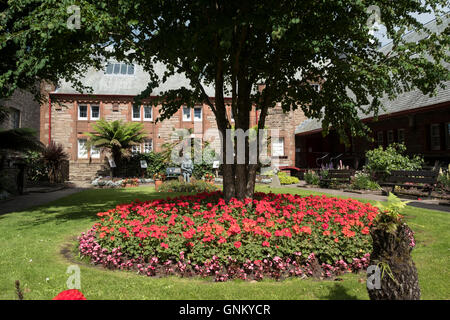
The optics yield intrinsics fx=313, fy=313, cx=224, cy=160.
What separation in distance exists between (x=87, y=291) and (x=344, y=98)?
5440 millimetres

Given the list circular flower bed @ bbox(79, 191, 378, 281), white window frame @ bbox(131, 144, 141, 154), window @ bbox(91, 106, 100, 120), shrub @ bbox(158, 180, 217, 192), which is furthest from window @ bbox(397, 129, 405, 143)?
window @ bbox(91, 106, 100, 120)

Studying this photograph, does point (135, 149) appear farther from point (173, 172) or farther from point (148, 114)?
point (173, 172)

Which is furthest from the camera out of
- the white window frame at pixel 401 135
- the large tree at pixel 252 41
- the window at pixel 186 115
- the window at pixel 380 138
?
Answer: the window at pixel 186 115

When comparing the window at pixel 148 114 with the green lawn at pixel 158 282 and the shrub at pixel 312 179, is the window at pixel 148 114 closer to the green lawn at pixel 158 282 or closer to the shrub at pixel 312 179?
the shrub at pixel 312 179

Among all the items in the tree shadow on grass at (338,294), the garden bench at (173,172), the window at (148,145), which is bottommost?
the tree shadow on grass at (338,294)

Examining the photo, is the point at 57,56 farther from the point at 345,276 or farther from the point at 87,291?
the point at 345,276

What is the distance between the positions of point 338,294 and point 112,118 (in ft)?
81.8

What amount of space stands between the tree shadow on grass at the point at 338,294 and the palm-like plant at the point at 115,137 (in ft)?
64.2

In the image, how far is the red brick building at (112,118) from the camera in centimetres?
2419

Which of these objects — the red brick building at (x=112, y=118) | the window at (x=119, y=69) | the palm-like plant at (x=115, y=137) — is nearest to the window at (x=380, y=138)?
the red brick building at (x=112, y=118)

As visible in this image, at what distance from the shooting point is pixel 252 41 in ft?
20.9

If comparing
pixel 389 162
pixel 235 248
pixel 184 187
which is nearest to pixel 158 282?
pixel 235 248
